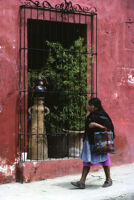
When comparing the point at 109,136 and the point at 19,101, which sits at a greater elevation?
the point at 19,101

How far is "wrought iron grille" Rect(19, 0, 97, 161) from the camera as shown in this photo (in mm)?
7055

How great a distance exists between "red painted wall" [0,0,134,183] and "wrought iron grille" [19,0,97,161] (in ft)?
0.46

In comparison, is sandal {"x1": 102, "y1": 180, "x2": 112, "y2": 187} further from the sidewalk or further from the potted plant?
the potted plant

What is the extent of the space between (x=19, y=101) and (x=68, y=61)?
4.05 feet

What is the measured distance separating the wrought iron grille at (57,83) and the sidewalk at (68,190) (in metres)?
0.55

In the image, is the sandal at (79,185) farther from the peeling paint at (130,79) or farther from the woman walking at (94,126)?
the peeling paint at (130,79)

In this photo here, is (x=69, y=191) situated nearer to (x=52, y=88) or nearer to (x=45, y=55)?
(x=52, y=88)

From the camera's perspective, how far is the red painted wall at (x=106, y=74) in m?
6.79

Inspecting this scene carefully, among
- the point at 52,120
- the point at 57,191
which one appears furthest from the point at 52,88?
the point at 57,191

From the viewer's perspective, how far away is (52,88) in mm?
7754

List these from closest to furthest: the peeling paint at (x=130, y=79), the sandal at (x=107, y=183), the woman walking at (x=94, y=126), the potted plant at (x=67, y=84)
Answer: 1. the woman walking at (x=94, y=126)
2. the sandal at (x=107, y=183)
3. the potted plant at (x=67, y=84)
4. the peeling paint at (x=130, y=79)

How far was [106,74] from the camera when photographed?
314 inches

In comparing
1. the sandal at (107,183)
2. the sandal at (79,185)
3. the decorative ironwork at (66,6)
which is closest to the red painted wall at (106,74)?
the decorative ironwork at (66,6)

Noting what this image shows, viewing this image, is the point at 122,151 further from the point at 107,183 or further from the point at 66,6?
the point at 66,6
